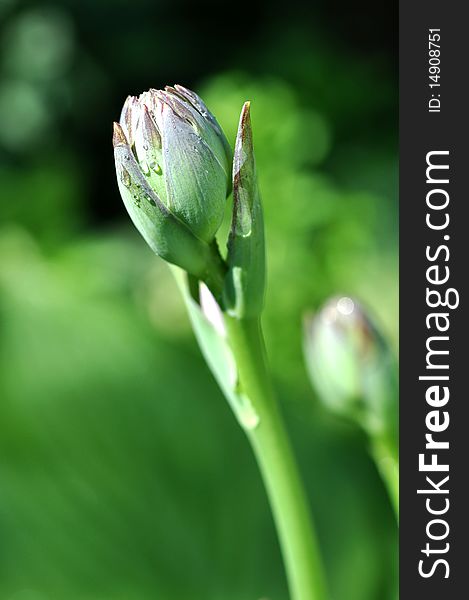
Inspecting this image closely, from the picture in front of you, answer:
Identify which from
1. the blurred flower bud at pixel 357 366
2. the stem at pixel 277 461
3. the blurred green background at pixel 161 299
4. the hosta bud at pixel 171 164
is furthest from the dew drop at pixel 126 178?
the blurred green background at pixel 161 299

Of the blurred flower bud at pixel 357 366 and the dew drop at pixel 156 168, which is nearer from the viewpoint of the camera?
the dew drop at pixel 156 168

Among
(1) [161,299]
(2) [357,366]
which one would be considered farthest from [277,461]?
(1) [161,299]

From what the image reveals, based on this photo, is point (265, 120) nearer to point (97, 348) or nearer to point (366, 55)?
point (97, 348)

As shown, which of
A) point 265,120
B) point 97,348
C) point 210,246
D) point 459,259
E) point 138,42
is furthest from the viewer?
point 138,42

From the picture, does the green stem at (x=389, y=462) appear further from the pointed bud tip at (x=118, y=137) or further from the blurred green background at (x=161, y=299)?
the blurred green background at (x=161, y=299)

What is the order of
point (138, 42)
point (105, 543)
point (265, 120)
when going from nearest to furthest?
point (105, 543)
point (265, 120)
point (138, 42)

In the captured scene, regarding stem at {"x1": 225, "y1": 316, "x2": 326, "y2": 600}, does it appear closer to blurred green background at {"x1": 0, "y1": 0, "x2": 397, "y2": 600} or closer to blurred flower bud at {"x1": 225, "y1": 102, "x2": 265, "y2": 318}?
blurred flower bud at {"x1": 225, "y1": 102, "x2": 265, "y2": 318}

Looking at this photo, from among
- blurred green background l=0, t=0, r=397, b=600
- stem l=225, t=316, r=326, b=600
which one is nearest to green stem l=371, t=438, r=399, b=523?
stem l=225, t=316, r=326, b=600

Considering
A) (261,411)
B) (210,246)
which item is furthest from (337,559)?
(210,246)
